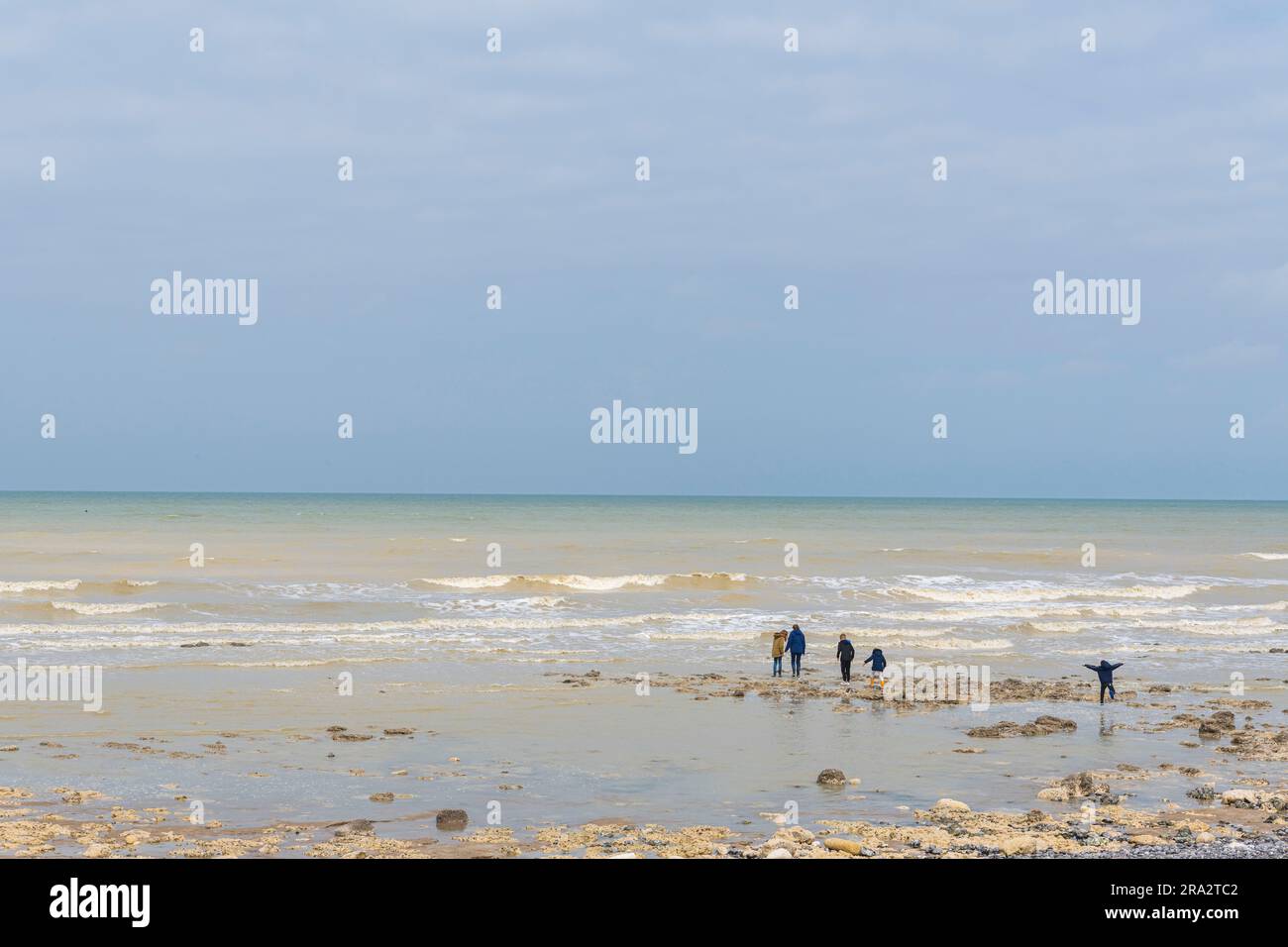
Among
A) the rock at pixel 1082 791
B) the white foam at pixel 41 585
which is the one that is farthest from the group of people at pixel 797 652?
the white foam at pixel 41 585

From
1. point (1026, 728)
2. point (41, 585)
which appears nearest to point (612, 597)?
point (41, 585)

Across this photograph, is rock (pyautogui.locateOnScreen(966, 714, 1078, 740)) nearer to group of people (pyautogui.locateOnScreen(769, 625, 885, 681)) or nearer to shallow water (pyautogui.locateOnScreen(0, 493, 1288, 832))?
shallow water (pyautogui.locateOnScreen(0, 493, 1288, 832))

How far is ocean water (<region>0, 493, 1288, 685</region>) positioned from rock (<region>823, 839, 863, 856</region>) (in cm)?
1341

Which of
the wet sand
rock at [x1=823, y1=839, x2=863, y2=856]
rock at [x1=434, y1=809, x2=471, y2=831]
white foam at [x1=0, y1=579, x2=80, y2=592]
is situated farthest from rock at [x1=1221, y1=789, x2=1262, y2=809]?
white foam at [x1=0, y1=579, x2=80, y2=592]

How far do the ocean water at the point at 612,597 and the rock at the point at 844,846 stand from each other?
13.4 meters

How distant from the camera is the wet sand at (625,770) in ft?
41.0

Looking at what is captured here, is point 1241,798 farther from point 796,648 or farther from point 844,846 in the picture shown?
point 796,648

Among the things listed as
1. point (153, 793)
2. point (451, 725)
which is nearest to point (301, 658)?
point (451, 725)

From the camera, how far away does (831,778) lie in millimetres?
15406

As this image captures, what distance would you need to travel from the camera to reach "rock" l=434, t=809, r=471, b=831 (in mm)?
12930

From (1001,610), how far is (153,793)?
103 feet
